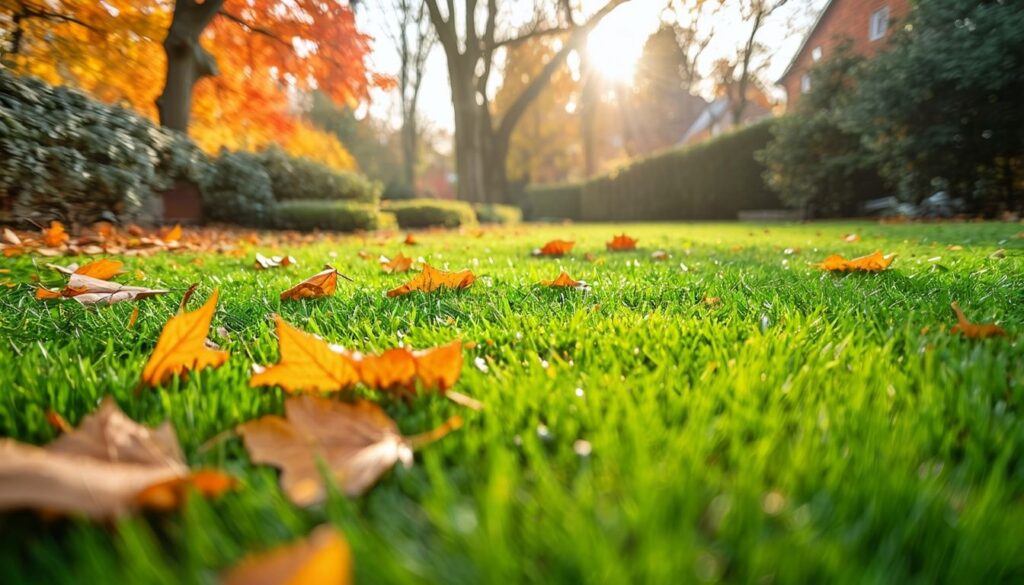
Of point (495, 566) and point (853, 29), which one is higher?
point (853, 29)

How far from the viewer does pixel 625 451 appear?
69 centimetres

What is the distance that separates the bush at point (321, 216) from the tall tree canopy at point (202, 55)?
2.63 m

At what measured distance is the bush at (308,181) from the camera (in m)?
11.0

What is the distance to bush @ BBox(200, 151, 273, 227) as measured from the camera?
8.78 meters

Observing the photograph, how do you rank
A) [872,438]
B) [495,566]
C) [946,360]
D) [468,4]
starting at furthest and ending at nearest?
[468,4], [946,360], [872,438], [495,566]

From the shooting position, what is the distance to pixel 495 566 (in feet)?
1.57

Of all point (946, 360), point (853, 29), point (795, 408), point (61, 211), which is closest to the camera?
point (795, 408)

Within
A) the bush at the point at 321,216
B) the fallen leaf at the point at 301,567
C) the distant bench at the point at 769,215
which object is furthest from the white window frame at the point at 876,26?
the fallen leaf at the point at 301,567

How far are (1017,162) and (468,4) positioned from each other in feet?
52.2

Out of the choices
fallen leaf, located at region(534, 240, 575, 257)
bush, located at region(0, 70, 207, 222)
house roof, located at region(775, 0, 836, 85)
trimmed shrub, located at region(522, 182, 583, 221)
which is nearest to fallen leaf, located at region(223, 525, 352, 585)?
fallen leaf, located at region(534, 240, 575, 257)

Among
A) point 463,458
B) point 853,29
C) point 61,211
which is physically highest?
point 853,29

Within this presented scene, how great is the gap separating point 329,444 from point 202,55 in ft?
39.7

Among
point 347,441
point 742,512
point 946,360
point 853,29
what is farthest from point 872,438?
point 853,29

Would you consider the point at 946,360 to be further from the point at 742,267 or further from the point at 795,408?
the point at 742,267
